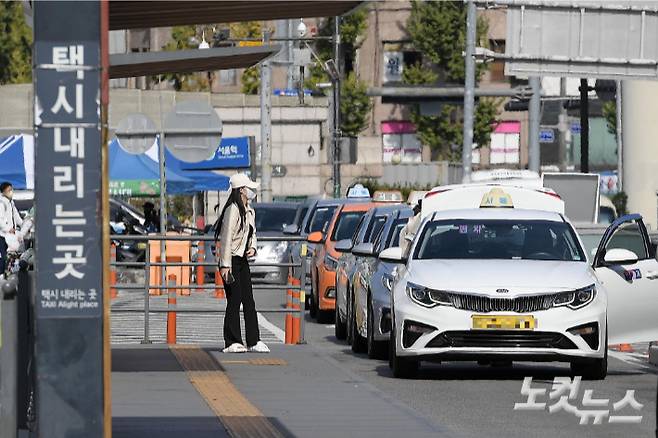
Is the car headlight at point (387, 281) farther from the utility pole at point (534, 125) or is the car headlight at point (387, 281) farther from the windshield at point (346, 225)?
the utility pole at point (534, 125)

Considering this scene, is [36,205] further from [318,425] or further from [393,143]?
[393,143]

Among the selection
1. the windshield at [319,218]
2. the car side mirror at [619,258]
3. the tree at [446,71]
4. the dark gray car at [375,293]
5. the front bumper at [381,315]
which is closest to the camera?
the car side mirror at [619,258]

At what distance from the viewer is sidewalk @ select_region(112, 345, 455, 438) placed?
1215 centimetres

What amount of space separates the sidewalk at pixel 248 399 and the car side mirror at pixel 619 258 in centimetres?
243

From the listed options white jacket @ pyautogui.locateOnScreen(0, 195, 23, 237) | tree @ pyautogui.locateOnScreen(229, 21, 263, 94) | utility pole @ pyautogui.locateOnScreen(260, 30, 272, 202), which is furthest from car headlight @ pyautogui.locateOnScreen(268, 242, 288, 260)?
tree @ pyautogui.locateOnScreen(229, 21, 263, 94)

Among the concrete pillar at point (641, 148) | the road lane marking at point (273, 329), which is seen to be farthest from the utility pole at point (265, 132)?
the road lane marking at point (273, 329)

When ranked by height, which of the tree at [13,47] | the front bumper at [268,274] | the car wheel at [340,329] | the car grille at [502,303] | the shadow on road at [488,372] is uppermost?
the tree at [13,47]

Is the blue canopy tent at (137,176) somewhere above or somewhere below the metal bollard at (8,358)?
below

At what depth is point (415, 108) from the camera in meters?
92.8

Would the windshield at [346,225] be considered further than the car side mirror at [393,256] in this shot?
Yes

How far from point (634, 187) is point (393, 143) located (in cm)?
→ 4723

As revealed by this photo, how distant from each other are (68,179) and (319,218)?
25.0 meters

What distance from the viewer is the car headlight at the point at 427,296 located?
650 inches

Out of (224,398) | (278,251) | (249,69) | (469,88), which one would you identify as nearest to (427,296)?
(224,398)
